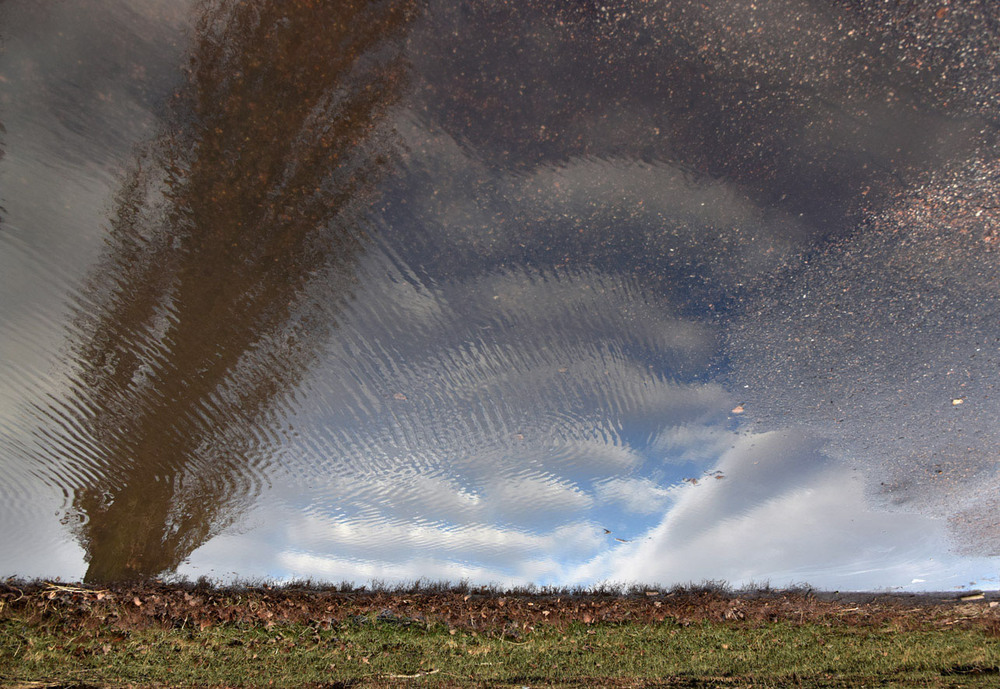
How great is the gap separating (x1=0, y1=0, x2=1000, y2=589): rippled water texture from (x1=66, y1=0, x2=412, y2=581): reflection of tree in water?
2 centimetres

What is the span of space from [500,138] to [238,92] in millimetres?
1410

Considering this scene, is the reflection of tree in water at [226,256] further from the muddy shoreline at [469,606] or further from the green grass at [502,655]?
the green grass at [502,655]

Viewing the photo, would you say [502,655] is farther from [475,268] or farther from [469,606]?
[475,268]

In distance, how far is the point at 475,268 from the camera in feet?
9.61

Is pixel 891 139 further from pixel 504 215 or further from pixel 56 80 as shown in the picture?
pixel 56 80

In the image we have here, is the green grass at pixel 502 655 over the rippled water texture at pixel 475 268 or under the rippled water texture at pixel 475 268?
under

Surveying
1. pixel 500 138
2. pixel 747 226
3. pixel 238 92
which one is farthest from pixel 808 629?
pixel 238 92

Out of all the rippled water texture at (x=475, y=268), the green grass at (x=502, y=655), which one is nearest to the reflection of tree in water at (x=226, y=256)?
the rippled water texture at (x=475, y=268)

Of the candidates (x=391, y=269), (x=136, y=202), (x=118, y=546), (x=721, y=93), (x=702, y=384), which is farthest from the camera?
(x=118, y=546)

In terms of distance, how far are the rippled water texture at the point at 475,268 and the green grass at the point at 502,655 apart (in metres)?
0.56

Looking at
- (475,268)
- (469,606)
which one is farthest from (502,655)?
(475,268)

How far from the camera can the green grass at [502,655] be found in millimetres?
3770

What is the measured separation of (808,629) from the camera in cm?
412

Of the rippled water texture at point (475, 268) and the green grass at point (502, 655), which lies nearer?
the rippled water texture at point (475, 268)
